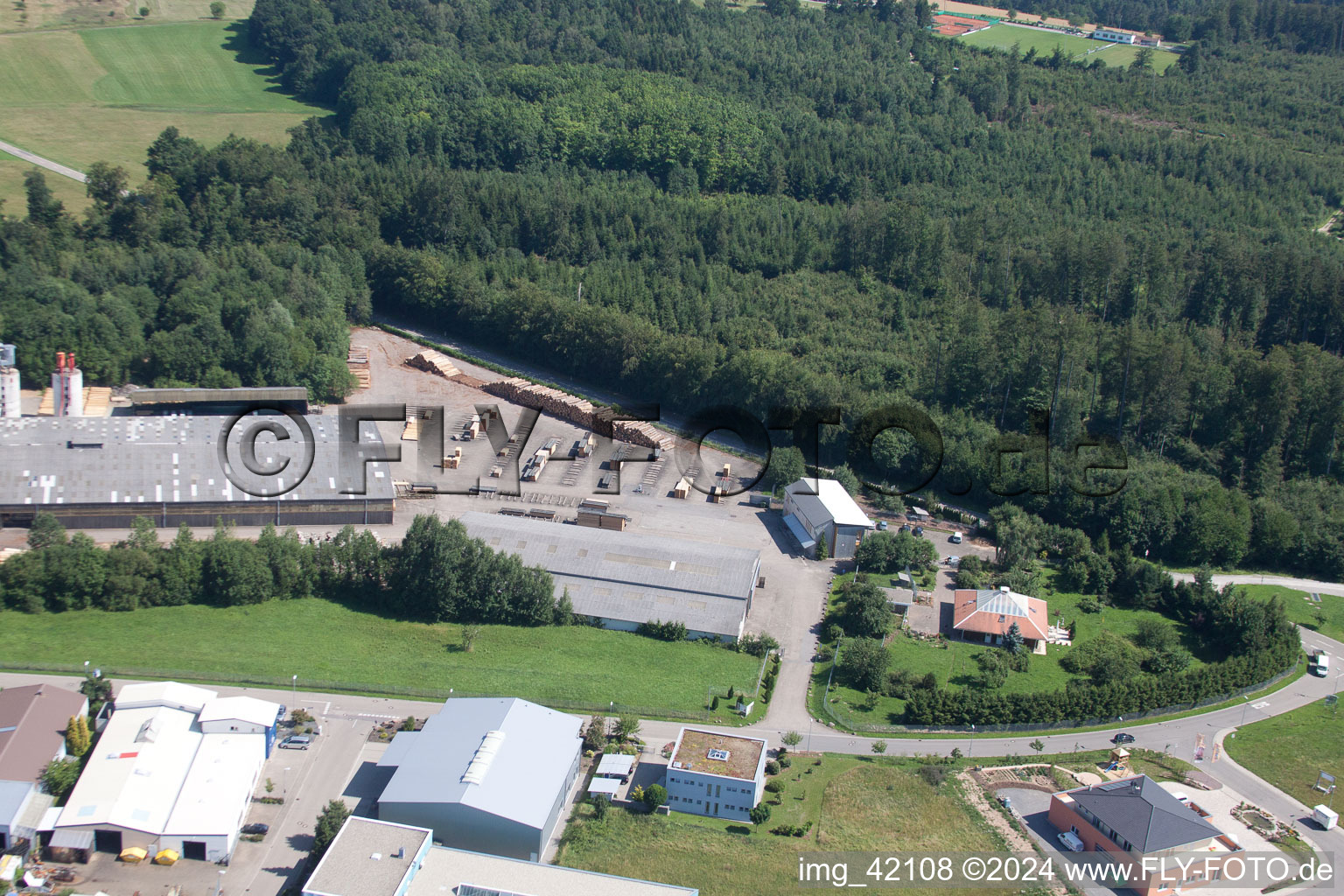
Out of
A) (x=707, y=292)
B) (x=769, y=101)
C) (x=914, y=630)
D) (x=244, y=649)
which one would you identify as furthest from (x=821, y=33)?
(x=244, y=649)

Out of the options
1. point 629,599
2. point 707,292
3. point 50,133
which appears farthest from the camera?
point 50,133

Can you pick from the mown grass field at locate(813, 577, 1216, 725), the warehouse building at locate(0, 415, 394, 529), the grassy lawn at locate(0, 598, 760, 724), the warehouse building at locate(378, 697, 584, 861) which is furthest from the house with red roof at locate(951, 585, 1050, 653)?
the warehouse building at locate(0, 415, 394, 529)

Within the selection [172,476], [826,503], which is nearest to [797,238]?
[826,503]

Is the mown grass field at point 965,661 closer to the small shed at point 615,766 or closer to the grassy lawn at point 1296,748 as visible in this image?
the grassy lawn at point 1296,748

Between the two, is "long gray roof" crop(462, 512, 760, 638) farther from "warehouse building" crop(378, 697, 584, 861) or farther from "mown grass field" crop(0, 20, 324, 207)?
"mown grass field" crop(0, 20, 324, 207)

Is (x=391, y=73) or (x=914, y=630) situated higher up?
(x=391, y=73)

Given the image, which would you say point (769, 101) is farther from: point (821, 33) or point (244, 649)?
point (244, 649)

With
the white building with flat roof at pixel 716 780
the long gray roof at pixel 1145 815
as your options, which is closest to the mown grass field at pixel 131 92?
the white building with flat roof at pixel 716 780
